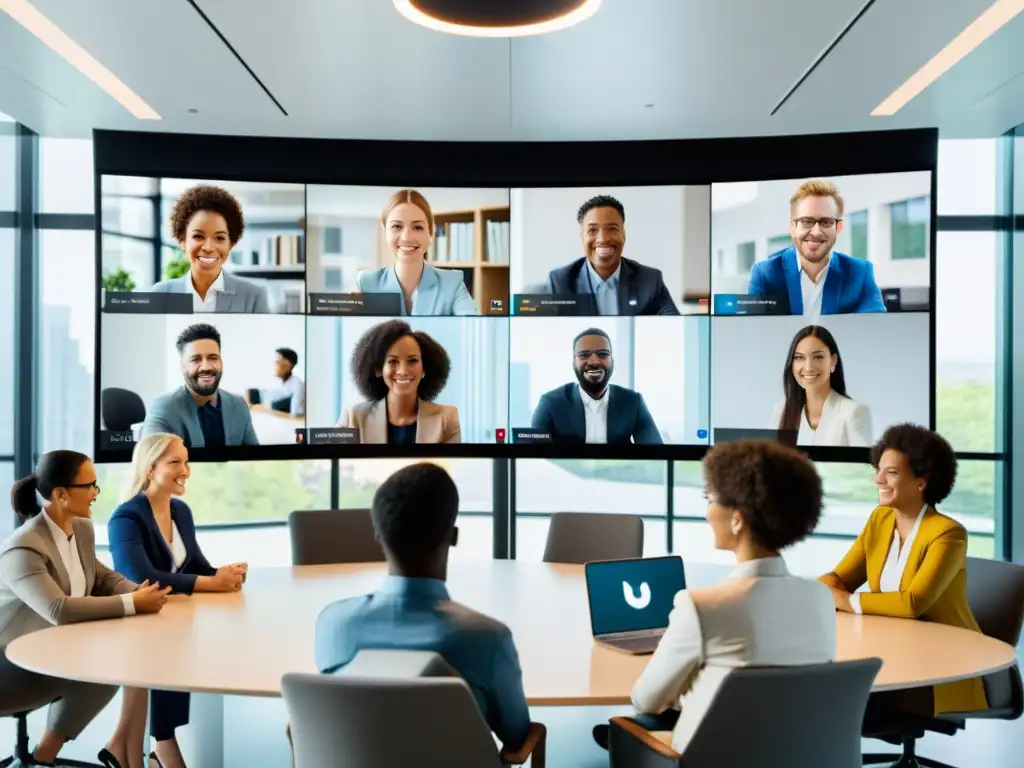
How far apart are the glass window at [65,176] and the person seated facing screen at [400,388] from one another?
2.51 meters

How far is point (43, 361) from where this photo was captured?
7.08 metres

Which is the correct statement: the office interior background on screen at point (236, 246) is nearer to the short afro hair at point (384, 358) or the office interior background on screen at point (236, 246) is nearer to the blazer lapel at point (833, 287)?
the short afro hair at point (384, 358)

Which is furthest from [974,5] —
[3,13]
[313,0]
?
[3,13]

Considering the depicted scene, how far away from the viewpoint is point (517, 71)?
5109 millimetres

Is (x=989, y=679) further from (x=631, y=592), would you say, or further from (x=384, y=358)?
(x=384, y=358)

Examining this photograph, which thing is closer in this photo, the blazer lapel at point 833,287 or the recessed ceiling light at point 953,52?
the recessed ceiling light at point 953,52

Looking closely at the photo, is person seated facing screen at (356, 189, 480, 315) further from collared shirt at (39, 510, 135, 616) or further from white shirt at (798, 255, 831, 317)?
collared shirt at (39, 510, 135, 616)

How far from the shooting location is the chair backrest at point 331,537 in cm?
496

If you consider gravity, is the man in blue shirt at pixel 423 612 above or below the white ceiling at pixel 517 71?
below

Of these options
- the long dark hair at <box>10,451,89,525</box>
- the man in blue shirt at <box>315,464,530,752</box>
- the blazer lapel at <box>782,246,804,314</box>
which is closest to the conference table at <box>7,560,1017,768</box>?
the man in blue shirt at <box>315,464,530,752</box>

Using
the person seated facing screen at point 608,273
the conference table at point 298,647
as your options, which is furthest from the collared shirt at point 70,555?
the person seated facing screen at point 608,273

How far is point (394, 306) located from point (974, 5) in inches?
152

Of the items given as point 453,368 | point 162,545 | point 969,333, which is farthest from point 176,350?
point 969,333

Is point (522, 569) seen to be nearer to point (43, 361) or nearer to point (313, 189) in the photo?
point (313, 189)
